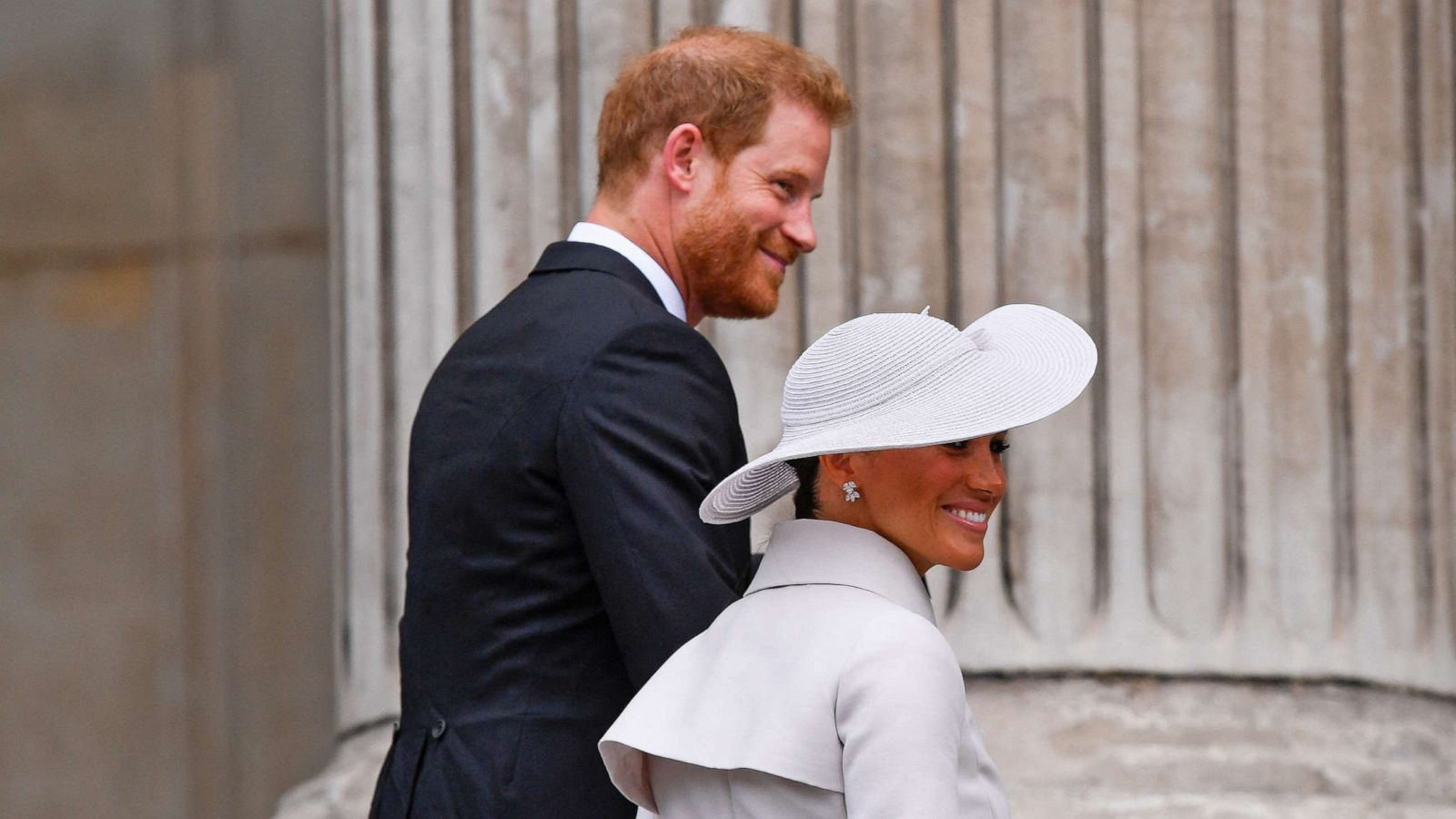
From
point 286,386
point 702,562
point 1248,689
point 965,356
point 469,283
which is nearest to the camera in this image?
point 965,356

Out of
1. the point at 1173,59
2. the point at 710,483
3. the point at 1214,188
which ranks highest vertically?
the point at 1173,59

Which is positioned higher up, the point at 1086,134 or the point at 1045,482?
the point at 1086,134

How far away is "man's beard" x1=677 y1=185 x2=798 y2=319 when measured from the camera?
2670 millimetres

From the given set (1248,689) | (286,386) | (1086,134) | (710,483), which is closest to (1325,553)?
(1248,689)

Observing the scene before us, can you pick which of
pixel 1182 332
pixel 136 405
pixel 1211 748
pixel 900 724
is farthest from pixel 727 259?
pixel 136 405

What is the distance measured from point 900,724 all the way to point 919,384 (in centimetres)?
36

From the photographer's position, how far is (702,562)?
229 centimetres

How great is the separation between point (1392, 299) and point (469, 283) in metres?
1.58

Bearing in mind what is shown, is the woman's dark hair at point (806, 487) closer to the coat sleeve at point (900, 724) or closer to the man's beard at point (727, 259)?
the coat sleeve at point (900, 724)

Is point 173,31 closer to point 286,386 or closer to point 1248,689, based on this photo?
point 286,386

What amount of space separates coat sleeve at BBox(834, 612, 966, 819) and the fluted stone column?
1466mm

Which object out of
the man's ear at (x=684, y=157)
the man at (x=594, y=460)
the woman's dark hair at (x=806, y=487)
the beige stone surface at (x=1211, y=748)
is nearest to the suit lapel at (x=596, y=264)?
the man at (x=594, y=460)

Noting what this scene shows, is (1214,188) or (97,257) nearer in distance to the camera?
(1214,188)

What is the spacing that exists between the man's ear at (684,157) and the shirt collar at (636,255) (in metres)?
0.10
